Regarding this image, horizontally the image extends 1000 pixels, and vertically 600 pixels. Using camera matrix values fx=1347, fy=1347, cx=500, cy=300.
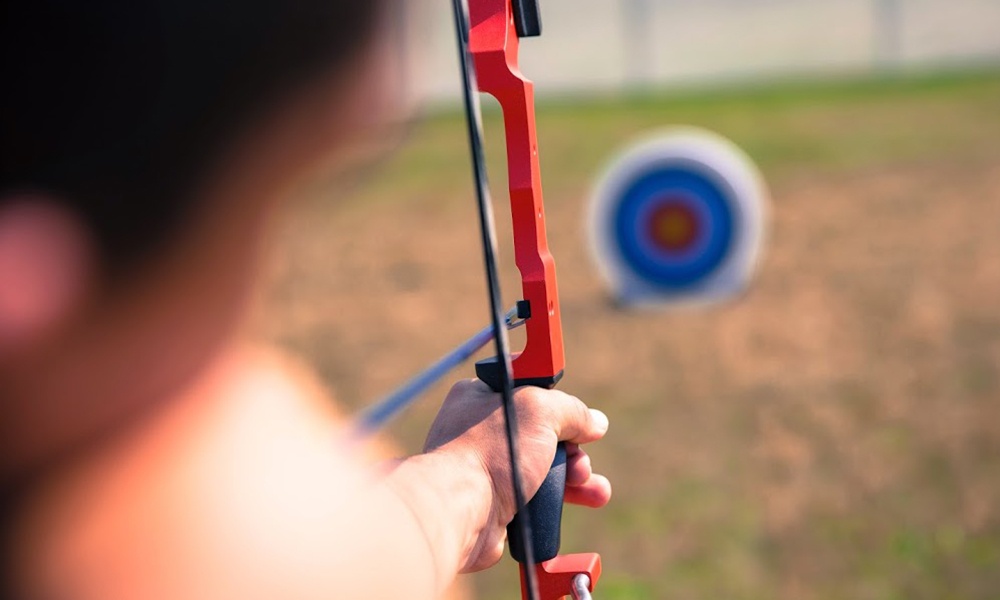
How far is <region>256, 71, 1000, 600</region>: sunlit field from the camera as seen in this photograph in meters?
2.87

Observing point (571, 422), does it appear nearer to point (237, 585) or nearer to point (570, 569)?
point (570, 569)

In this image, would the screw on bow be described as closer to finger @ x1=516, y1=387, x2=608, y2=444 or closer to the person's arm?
finger @ x1=516, y1=387, x2=608, y2=444

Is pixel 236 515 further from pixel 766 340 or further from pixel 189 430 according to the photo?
pixel 766 340

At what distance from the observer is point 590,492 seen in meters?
1.11

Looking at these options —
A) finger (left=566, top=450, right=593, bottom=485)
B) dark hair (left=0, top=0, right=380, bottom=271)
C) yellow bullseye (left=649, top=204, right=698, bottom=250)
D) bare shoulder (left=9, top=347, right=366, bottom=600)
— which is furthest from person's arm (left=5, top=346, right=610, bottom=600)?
yellow bullseye (left=649, top=204, right=698, bottom=250)

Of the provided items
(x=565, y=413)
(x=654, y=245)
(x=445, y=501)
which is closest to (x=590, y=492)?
(x=565, y=413)

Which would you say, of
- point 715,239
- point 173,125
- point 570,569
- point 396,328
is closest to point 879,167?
point 715,239

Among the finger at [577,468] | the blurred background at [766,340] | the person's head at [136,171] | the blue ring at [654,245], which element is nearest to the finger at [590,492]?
the finger at [577,468]

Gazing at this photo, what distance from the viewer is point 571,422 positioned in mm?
994

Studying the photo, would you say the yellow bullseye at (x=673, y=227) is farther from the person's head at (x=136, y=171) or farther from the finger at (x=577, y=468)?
the person's head at (x=136, y=171)

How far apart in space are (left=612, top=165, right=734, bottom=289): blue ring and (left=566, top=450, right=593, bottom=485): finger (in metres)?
4.22

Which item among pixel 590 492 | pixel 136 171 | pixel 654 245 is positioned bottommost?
pixel 654 245

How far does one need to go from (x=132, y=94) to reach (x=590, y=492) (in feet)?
2.23

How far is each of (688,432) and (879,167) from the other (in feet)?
14.6
